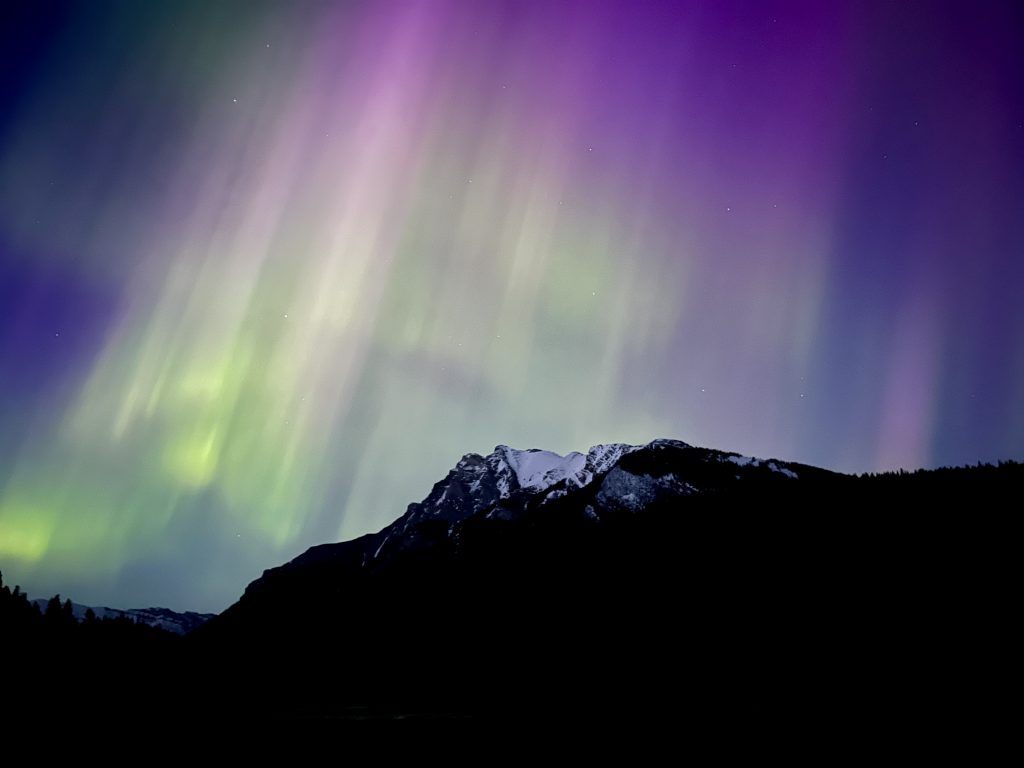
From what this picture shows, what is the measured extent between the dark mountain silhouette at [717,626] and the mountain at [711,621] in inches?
16.8

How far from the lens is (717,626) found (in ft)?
323

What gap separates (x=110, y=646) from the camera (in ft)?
293

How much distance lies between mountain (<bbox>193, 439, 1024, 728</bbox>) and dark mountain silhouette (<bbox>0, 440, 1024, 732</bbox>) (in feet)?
1.40

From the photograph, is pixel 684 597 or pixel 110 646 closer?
pixel 110 646

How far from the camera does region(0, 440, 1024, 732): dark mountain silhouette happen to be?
40.6 meters

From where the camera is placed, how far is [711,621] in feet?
337

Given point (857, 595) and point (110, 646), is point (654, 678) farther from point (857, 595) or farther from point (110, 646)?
point (110, 646)

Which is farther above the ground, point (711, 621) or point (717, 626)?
point (711, 621)

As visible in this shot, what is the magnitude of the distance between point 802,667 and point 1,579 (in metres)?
112

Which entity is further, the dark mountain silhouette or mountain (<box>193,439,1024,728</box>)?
mountain (<box>193,439,1024,728</box>)

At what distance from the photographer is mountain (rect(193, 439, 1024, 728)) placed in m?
44.1

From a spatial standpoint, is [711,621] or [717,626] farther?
[711,621]

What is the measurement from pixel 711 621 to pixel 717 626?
4.24 meters

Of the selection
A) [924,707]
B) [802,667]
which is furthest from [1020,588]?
[924,707]
